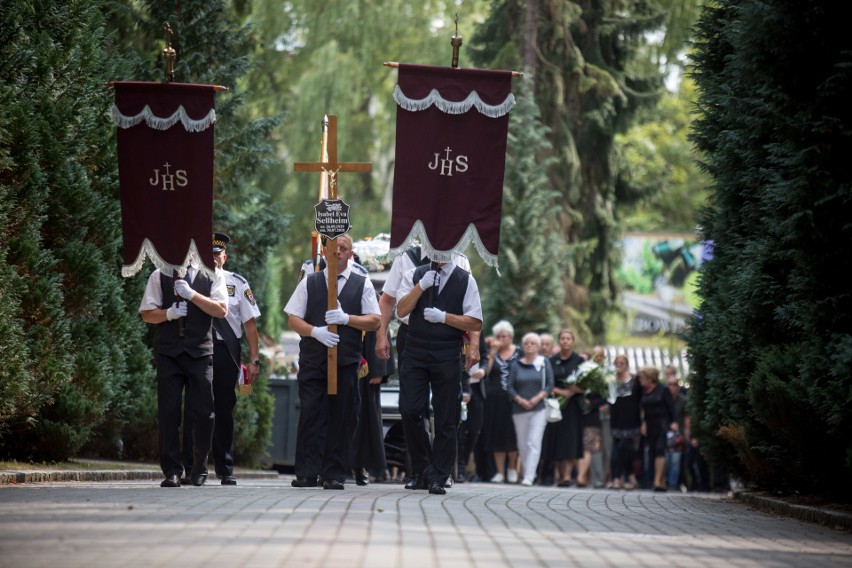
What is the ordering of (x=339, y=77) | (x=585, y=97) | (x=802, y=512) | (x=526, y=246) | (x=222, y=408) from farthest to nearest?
(x=339, y=77) → (x=585, y=97) → (x=526, y=246) → (x=222, y=408) → (x=802, y=512)

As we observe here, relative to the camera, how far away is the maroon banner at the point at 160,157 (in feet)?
48.2

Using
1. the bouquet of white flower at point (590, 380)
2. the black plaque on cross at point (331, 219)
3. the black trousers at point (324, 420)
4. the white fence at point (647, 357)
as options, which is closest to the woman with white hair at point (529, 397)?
the bouquet of white flower at point (590, 380)

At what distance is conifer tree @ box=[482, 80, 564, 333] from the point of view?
31672mm

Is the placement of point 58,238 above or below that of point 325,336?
above

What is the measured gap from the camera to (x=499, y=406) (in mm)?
23922

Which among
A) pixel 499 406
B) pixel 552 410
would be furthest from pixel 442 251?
pixel 552 410

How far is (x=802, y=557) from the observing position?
31.2ft

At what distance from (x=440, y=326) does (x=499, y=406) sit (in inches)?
399

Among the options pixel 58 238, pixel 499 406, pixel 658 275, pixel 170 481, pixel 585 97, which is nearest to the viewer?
pixel 170 481

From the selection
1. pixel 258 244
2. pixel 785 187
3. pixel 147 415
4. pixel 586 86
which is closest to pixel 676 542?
pixel 785 187

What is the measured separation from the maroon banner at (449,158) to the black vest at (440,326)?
508mm

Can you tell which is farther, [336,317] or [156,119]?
[156,119]

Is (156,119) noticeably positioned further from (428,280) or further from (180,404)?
(428,280)

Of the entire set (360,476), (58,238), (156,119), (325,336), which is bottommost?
(360,476)
